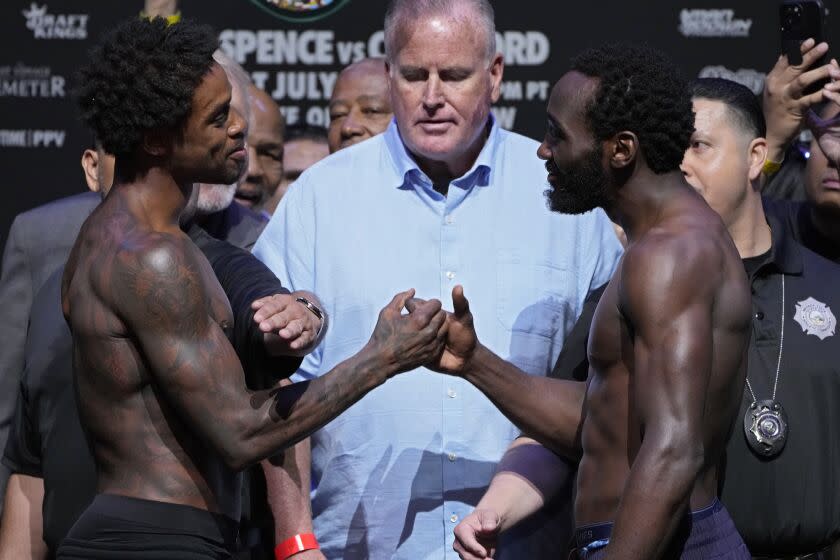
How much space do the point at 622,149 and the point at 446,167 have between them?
2.68 feet

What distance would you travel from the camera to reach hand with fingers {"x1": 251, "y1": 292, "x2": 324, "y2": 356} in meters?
3.03

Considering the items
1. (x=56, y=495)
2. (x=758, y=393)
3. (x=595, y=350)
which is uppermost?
(x=595, y=350)

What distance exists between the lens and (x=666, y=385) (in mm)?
2848

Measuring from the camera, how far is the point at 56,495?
351cm

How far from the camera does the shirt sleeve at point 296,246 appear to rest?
3861 mm

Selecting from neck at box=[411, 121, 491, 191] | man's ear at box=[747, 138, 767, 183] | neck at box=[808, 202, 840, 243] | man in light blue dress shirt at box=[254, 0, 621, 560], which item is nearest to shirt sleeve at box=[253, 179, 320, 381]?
man in light blue dress shirt at box=[254, 0, 621, 560]

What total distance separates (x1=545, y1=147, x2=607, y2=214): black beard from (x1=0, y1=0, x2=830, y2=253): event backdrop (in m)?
2.63

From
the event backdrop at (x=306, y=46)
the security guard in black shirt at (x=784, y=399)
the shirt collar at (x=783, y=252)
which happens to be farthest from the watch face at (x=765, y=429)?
the event backdrop at (x=306, y=46)

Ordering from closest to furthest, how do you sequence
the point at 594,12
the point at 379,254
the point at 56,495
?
the point at 56,495
the point at 379,254
the point at 594,12

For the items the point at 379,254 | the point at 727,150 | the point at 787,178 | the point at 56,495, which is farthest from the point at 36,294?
the point at 787,178

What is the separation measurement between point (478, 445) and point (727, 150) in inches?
45.1

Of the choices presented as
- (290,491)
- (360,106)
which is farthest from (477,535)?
(360,106)

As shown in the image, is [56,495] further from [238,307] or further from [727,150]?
[727,150]

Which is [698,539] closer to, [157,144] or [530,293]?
[530,293]
